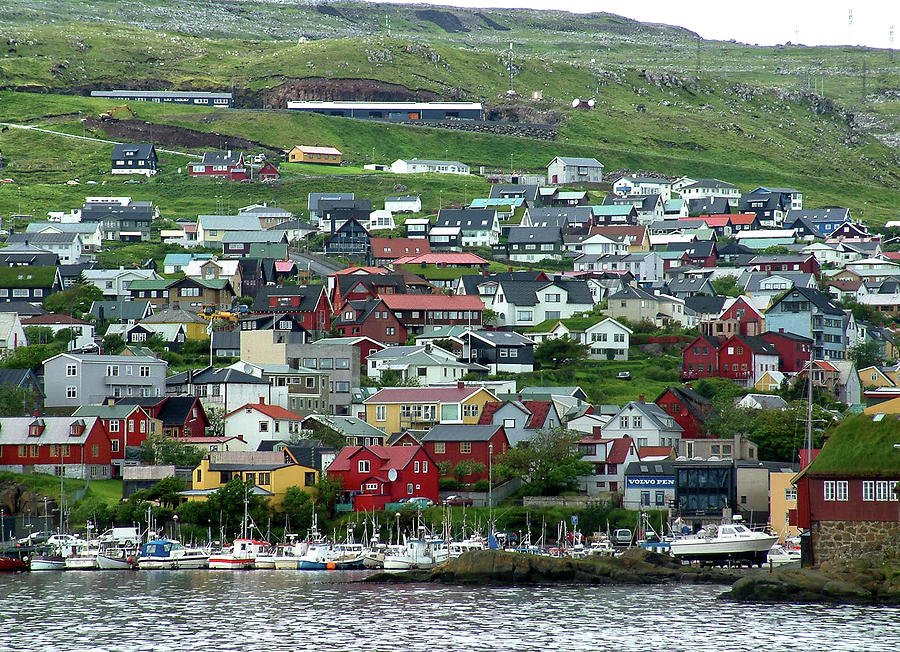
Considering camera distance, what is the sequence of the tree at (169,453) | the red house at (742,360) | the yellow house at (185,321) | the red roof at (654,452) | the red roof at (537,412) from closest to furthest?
the tree at (169,453), the red roof at (654,452), the red roof at (537,412), the red house at (742,360), the yellow house at (185,321)

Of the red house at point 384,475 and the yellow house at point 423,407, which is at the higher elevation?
the yellow house at point 423,407

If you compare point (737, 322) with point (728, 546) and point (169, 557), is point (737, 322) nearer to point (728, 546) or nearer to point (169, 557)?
point (728, 546)

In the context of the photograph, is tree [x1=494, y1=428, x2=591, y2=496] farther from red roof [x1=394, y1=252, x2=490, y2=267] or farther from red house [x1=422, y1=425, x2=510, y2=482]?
red roof [x1=394, y1=252, x2=490, y2=267]

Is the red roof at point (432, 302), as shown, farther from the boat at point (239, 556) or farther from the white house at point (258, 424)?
the boat at point (239, 556)

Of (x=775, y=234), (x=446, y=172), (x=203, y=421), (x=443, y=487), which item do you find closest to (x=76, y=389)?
(x=203, y=421)

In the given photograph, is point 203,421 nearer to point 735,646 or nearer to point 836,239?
point 735,646

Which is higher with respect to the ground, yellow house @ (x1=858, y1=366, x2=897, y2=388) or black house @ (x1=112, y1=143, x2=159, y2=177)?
black house @ (x1=112, y1=143, x2=159, y2=177)

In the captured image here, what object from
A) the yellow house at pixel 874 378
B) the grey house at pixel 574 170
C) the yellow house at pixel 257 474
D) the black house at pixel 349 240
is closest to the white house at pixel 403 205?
the black house at pixel 349 240

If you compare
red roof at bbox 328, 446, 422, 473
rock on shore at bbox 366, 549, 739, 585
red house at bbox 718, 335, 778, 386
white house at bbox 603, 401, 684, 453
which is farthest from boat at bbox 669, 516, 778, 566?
red house at bbox 718, 335, 778, 386
